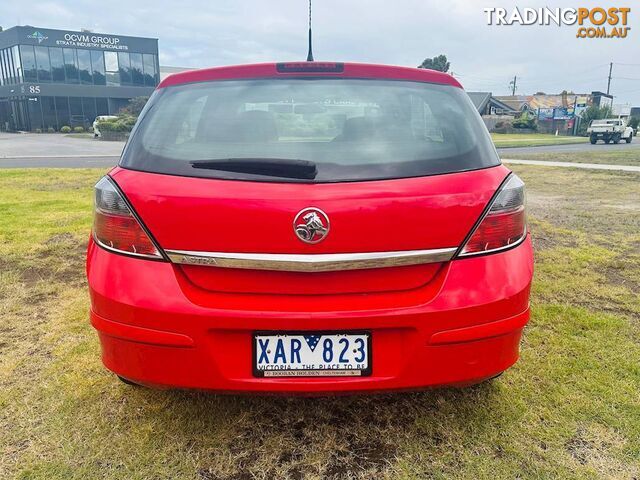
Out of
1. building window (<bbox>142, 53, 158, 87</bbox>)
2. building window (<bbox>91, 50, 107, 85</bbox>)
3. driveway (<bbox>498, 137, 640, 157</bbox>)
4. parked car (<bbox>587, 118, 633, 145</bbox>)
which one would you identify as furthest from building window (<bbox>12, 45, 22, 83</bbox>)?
parked car (<bbox>587, 118, 633, 145</bbox>)

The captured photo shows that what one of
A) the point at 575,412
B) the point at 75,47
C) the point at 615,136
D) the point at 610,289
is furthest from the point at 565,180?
the point at 75,47

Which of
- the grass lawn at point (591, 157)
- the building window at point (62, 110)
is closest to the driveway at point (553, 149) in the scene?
the grass lawn at point (591, 157)

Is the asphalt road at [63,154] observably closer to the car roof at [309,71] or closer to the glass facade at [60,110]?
the car roof at [309,71]

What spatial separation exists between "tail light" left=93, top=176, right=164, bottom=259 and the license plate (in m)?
0.52

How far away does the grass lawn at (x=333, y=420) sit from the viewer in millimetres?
1990

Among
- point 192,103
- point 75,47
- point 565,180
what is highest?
point 75,47

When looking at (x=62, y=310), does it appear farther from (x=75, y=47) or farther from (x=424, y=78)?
(x=75, y=47)

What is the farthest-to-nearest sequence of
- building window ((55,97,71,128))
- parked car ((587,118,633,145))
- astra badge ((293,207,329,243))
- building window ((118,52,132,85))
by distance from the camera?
building window ((118,52,132,85))
building window ((55,97,71,128))
parked car ((587,118,633,145))
astra badge ((293,207,329,243))

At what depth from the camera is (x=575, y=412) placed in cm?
232

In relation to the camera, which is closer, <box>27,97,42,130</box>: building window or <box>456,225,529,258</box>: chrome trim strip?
<box>456,225,529,258</box>: chrome trim strip

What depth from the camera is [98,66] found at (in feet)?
141

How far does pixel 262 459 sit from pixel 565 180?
11403 mm

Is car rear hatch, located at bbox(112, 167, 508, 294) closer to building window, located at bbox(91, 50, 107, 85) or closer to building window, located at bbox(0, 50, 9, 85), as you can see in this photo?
building window, located at bbox(91, 50, 107, 85)

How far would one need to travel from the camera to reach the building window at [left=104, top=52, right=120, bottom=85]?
4347 centimetres
